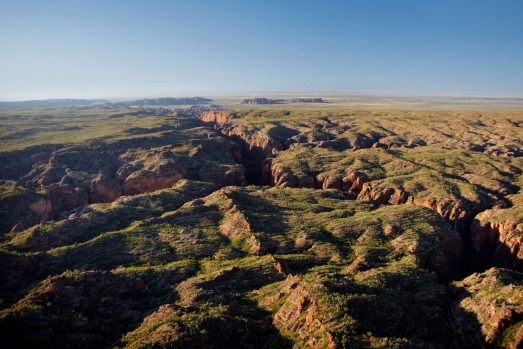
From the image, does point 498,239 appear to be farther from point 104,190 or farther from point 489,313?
point 104,190

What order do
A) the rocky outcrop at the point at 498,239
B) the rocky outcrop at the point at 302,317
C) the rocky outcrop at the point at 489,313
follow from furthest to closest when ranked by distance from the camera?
the rocky outcrop at the point at 498,239 < the rocky outcrop at the point at 489,313 < the rocky outcrop at the point at 302,317

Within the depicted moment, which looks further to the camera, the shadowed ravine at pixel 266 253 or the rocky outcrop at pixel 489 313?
the shadowed ravine at pixel 266 253

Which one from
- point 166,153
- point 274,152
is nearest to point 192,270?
point 166,153

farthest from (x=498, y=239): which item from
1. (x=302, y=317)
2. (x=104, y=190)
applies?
(x=104, y=190)

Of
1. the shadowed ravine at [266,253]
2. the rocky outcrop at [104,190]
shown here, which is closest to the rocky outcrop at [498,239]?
the shadowed ravine at [266,253]

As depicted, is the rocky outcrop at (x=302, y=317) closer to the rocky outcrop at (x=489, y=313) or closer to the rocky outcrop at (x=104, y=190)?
the rocky outcrop at (x=489, y=313)

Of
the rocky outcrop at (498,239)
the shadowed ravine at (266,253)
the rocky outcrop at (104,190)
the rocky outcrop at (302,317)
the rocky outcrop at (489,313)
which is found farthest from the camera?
the rocky outcrop at (104,190)
